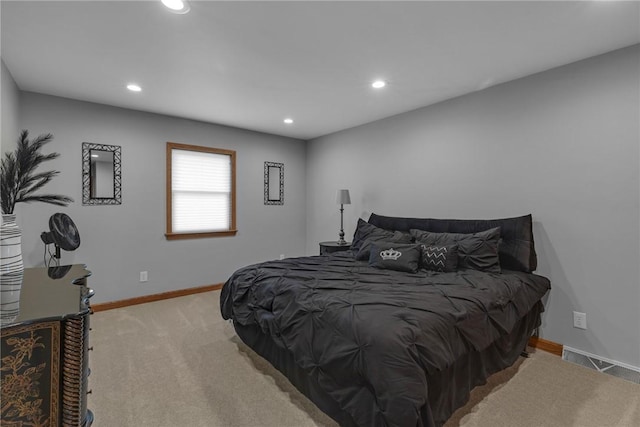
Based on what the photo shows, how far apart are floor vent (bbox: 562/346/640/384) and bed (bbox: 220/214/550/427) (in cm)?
31

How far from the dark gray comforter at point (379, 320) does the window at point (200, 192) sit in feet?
6.76

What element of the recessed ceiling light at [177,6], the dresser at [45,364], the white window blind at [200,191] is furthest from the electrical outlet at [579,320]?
the white window blind at [200,191]

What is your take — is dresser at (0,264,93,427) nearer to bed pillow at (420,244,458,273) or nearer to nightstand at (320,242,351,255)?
bed pillow at (420,244,458,273)

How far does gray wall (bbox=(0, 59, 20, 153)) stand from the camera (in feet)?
8.26

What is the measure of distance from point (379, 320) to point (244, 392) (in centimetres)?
119

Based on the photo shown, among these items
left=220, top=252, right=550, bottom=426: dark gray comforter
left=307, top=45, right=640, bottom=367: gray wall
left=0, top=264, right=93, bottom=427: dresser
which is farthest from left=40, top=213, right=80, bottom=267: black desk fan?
left=307, top=45, right=640, bottom=367: gray wall

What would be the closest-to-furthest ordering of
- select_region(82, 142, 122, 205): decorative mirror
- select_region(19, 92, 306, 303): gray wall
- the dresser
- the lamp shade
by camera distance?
the dresser → select_region(19, 92, 306, 303): gray wall → select_region(82, 142, 122, 205): decorative mirror → the lamp shade

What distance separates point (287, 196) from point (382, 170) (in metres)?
1.87

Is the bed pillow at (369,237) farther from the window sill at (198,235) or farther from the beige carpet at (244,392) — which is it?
the window sill at (198,235)

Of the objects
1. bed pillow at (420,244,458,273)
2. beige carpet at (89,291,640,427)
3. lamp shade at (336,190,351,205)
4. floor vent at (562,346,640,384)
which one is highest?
lamp shade at (336,190,351,205)

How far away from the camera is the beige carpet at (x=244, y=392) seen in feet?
5.95

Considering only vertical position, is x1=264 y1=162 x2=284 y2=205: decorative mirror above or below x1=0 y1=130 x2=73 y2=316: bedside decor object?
above

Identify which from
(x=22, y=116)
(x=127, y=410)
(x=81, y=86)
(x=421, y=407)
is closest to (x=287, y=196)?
(x=81, y=86)

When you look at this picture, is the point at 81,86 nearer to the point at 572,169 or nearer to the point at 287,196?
the point at 287,196
